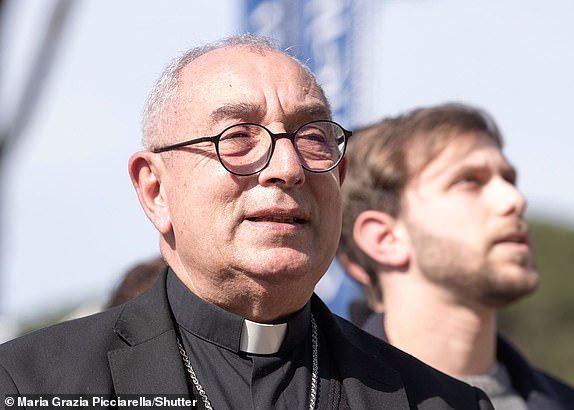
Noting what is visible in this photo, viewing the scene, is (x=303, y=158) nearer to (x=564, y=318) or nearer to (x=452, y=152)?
(x=452, y=152)

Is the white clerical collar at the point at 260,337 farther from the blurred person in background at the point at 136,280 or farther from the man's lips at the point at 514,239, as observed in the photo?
the blurred person in background at the point at 136,280

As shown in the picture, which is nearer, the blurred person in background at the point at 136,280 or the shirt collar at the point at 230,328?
the shirt collar at the point at 230,328

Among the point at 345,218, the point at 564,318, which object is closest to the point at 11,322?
the point at 345,218

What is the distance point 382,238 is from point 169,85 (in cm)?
185

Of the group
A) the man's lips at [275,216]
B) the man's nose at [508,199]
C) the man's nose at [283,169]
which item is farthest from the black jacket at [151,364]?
the man's nose at [508,199]

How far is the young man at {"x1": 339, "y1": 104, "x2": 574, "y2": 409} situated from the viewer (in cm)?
490

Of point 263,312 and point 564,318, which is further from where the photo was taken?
point 564,318

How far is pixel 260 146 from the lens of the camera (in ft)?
11.2

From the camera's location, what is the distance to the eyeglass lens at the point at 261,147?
133 inches

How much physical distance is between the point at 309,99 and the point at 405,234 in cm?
168

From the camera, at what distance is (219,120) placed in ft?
11.4

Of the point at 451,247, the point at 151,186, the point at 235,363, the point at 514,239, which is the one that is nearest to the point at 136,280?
the point at 451,247

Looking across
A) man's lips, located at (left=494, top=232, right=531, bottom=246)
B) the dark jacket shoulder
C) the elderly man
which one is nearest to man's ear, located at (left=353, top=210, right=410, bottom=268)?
man's lips, located at (left=494, top=232, right=531, bottom=246)

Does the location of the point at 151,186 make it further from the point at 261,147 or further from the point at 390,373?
the point at 390,373
